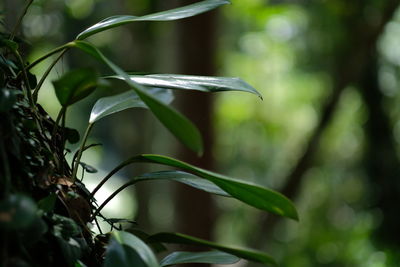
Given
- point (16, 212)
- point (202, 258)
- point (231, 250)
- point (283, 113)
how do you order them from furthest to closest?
point (283, 113) < point (202, 258) < point (231, 250) < point (16, 212)

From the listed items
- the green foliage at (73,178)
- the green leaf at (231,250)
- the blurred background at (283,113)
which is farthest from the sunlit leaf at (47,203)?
the blurred background at (283,113)

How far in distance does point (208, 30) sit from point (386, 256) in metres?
1.81

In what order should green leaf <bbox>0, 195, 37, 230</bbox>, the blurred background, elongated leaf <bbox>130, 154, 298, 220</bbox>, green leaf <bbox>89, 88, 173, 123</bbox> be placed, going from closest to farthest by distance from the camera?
green leaf <bbox>0, 195, 37, 230</bbox> → elongated leaf <bbox>130, 154, 298, 220</bbox> → green leaf <bbox>89, 88, 173, 123</bbox> → the blurred background

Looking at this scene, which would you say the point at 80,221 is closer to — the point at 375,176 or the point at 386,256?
the point at 386,256

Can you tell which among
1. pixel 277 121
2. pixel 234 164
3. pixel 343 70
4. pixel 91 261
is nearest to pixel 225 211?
pixel 234 164

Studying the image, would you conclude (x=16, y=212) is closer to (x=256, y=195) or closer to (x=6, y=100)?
(x=6, y=100)

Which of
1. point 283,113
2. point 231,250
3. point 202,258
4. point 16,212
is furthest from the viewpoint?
point 283,113

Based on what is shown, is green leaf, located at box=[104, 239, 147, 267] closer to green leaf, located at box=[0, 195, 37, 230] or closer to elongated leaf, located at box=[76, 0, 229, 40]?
green leaf, located at box=[0, 195, 37, 230]

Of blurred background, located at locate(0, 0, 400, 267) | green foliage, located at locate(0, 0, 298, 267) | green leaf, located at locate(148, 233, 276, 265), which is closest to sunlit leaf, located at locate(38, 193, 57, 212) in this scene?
green foliage, located at locate(0, 0, 298, 267)

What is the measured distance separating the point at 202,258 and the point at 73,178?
0.13 meters

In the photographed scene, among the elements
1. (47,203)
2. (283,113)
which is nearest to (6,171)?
(47,203)

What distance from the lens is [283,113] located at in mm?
4871

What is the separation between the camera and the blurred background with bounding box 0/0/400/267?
8.25 feet

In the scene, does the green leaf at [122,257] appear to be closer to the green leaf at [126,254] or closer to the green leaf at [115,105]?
the green leaf at [126,254]
